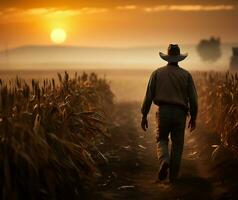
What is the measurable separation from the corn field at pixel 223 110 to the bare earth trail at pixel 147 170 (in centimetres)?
44

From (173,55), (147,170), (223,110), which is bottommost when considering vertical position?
(147,170)

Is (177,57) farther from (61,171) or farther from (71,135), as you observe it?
(61,171)

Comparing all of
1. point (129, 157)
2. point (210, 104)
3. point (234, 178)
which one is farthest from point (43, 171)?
point (210, 104)

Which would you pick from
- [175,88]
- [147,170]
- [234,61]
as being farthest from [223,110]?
[234,61]

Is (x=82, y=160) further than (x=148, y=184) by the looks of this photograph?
No

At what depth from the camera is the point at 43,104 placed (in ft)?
28.4

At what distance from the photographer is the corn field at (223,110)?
36.6ft

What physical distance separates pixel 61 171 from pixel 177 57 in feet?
10.2

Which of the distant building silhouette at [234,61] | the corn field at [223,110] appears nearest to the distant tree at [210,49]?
the distant building silhouette at [234,61]

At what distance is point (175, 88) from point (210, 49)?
4471 inches

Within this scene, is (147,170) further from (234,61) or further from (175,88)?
(234,61)

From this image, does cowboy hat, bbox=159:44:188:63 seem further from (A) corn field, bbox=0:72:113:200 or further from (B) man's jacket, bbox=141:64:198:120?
(A) corn field, bbox=0:72:113:200

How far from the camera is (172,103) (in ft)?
31.6

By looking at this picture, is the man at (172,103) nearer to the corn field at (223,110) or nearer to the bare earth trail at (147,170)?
the bare earth trail at (147,170)
